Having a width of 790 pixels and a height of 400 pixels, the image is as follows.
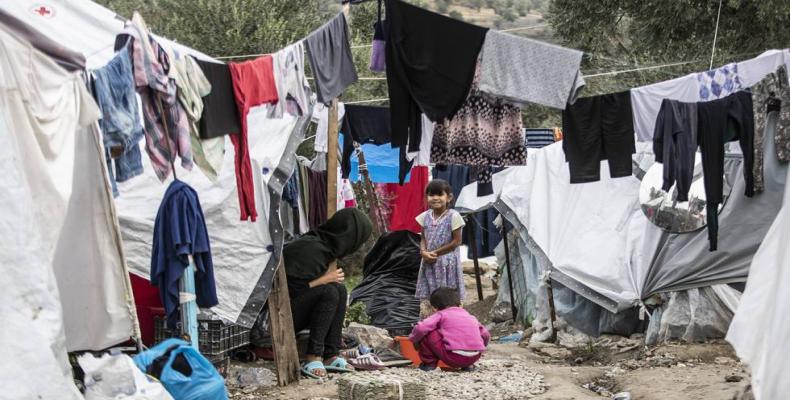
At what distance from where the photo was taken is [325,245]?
8945 mm

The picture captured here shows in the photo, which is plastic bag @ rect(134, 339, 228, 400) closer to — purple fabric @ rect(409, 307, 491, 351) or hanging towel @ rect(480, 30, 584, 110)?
purple fabric @ rect(409, 307, 491, 351)

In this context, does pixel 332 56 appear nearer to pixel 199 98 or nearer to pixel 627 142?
pixel 199 98

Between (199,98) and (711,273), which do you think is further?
(711,273)

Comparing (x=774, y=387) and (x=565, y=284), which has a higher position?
(x=774, y=387)

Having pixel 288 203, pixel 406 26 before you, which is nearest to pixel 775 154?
pixel 406 26

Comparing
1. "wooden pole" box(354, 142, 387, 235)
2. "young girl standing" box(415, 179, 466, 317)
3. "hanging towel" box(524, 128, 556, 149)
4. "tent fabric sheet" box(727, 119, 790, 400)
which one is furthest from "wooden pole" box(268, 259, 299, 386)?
"hanging towel" box(524, 128, 556, 149)

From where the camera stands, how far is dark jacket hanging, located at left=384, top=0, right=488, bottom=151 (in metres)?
7.65

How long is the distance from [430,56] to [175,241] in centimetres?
241

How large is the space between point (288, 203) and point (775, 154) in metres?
4.86

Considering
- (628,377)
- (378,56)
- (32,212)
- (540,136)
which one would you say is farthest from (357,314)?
(32,212)

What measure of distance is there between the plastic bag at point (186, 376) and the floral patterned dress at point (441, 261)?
404 cm

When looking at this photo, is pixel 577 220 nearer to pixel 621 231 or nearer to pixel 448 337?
pixel 621 231

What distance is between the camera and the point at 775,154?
968 cm

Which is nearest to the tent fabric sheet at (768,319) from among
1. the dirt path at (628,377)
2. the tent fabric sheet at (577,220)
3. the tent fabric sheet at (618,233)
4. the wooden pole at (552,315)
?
the dirt path at (628,377)
